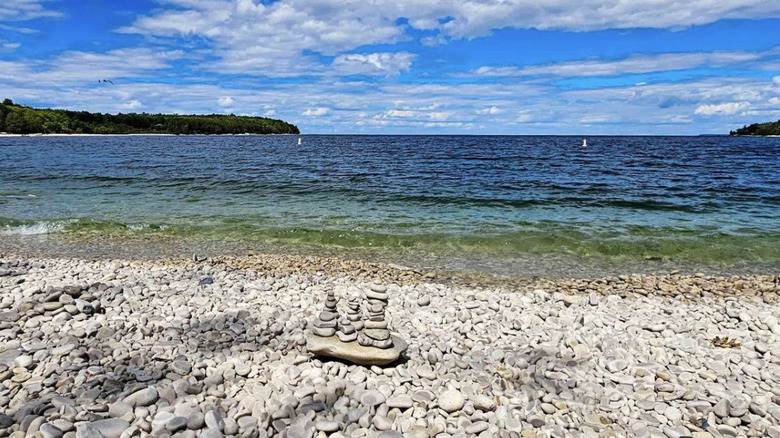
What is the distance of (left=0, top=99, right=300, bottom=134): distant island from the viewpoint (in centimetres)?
Result: 13425

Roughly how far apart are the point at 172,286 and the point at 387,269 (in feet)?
15.0

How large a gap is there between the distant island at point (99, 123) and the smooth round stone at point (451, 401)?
6576 inches

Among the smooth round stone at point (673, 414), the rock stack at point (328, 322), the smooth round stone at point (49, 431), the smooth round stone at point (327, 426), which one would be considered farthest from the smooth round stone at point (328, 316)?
the smooth round stone at point (673, 414)

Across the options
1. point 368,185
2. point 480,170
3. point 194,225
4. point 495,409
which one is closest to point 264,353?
point 495,409

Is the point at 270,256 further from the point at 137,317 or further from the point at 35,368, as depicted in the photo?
the point at 35,368

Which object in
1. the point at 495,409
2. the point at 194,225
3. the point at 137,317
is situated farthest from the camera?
the point at 194,225

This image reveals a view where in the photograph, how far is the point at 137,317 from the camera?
294 inches

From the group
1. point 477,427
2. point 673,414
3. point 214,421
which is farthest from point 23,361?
point 673,414

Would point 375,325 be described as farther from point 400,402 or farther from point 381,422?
point 381,422

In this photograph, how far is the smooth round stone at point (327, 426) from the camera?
15.7 feet

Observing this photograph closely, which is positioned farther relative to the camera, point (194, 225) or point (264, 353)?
point (194, 225)

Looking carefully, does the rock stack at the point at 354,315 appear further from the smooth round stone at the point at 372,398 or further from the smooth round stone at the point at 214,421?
the smooth round stone at the point at 214,421

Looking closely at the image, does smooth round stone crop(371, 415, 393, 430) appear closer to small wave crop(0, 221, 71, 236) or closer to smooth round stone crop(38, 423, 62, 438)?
smooth round stone crop(38, 423, 62, 438)

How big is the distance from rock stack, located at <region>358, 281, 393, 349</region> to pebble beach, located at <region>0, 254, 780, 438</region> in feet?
1.15
